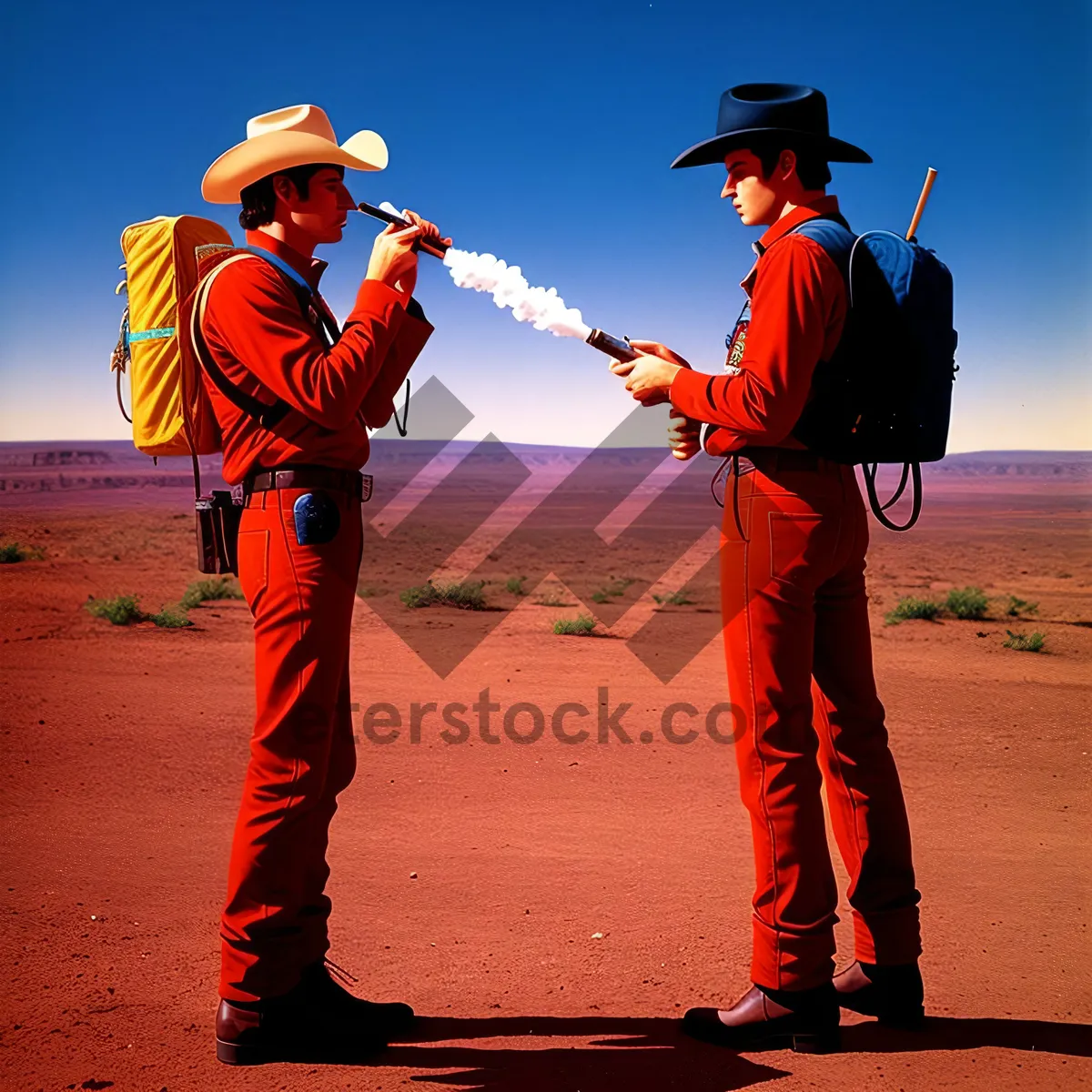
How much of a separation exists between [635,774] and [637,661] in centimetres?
422

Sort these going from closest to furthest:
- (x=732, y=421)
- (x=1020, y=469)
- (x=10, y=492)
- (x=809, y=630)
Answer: (x=732, y=421), (x=809, y=630), (x=10, y=492), (x=1020, y=469)

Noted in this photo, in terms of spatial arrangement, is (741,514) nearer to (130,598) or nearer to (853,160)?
(853,160)

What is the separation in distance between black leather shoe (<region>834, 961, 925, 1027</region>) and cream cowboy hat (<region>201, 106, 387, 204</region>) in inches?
128

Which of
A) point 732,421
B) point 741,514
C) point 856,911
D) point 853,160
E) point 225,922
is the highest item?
point 853,160

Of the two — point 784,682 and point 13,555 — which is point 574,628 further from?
point 13,555

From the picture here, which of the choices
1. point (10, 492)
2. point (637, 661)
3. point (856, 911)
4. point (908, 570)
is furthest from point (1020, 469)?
point (856, 911)

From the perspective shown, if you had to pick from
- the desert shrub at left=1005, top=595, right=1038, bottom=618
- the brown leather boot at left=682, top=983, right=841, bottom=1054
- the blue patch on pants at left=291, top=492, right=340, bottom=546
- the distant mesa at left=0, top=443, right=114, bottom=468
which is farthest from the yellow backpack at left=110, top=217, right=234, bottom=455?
the distant mesa at left=0, top=443, right=114, bottom=468

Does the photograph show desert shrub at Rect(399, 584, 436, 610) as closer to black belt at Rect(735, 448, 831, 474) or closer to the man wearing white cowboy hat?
the man wearing white cowboy hat

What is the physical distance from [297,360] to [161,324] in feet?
3.31

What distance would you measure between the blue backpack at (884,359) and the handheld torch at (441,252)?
0.69 m

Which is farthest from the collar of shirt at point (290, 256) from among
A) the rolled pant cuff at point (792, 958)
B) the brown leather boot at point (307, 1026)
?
the rolled pant cuff at point (792, 958)

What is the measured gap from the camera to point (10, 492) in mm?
50094

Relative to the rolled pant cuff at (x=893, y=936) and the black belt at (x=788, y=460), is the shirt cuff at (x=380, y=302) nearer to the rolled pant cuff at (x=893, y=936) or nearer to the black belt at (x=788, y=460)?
the black belt at (x=788, y=460)

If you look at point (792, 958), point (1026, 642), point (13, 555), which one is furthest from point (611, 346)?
point (13, 555)
